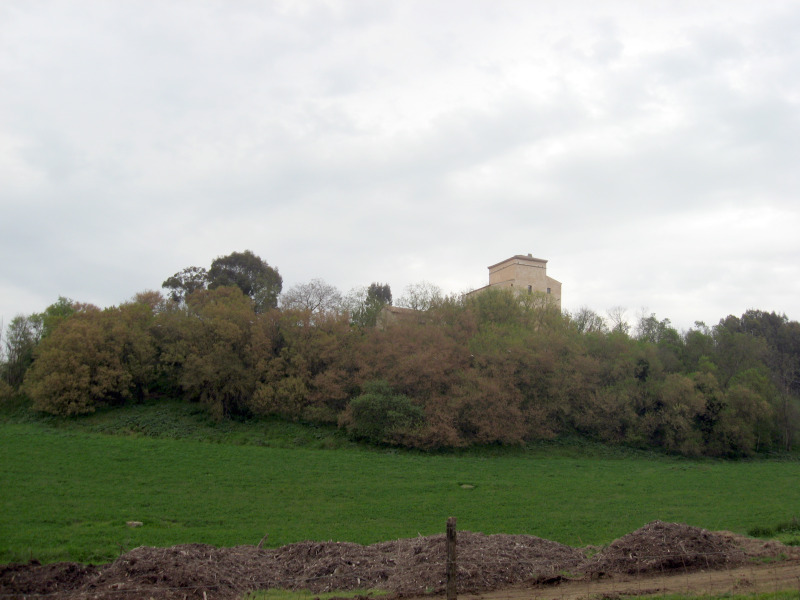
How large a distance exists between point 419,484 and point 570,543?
12367 mm

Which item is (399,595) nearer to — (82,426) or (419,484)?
(419,484)

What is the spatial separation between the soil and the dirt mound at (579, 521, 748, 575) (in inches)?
0.8

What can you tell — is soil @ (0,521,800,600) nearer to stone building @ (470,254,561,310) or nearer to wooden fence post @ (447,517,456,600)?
wooden fence post @ (447,517,456,600)

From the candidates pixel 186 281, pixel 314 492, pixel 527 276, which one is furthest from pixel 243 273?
pixel 314 492

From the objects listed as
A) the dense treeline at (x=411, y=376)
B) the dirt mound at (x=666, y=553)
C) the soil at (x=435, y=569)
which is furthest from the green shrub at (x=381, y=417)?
the dirt mound at (x=666, y=553)

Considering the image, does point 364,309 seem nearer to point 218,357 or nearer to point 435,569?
point 218,357

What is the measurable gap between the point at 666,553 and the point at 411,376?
31.1 metres

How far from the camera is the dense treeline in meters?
43.0

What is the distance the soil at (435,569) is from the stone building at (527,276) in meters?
51.8

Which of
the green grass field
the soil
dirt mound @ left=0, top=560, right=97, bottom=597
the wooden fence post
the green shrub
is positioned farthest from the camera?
the green shrub

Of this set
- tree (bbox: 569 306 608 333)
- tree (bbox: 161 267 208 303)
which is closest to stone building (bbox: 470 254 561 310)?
tree (bbox: 569 306 608 333)

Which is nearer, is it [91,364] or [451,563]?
[451,563]

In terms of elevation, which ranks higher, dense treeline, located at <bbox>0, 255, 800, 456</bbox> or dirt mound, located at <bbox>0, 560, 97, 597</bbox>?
dense treeline, located at <bbox>0, 255, 800, 456</bbox>

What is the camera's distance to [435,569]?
11125mm
